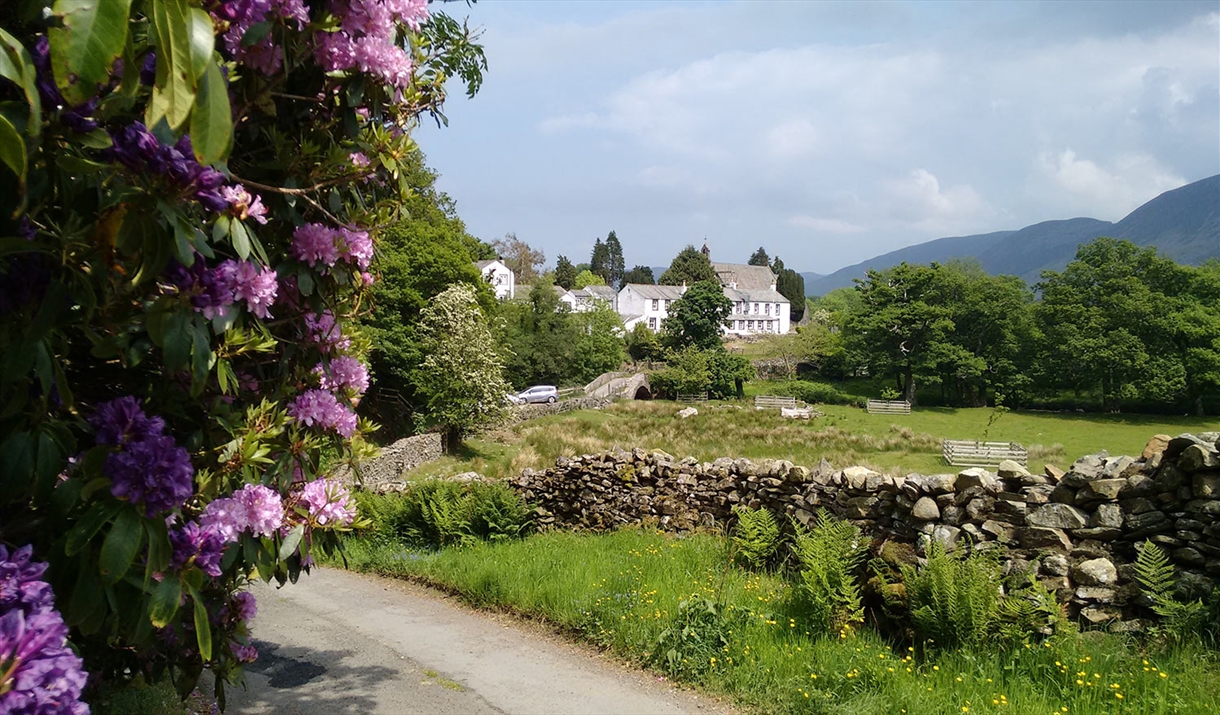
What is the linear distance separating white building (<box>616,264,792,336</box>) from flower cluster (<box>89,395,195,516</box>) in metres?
85.2

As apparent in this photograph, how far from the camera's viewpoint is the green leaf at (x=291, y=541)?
2564 mm

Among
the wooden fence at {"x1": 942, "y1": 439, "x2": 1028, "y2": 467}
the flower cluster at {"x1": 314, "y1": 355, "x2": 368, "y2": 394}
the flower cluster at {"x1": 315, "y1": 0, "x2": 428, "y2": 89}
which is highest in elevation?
the flower cluster at {"x1": 315, "y1": 0, "x2": 428, "y2": 89}

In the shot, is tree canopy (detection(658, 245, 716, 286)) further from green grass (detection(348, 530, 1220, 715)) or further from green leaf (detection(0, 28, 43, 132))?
green leaf (detection(0, 28, 43, 132))

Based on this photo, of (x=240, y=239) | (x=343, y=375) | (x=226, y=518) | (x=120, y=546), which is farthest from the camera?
(x=343, y=375)

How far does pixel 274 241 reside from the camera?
2.76 m

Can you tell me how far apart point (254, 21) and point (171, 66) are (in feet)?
4.41

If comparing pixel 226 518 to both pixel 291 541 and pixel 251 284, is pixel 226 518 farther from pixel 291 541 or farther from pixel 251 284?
pixel 251 284

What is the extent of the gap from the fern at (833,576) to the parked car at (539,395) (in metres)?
40.4

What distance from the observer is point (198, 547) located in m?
2.20

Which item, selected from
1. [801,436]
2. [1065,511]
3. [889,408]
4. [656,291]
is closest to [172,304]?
[1065,511]

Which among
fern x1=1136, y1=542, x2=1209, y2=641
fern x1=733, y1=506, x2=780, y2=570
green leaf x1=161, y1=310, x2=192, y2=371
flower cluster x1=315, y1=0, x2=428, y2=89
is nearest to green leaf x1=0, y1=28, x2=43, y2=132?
green leaf x1=161, y1=310, x2=192, y2=371

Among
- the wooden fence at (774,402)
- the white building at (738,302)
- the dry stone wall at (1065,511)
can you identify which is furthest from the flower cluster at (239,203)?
the white building at (738,302)

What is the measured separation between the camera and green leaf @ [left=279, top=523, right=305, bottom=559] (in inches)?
101

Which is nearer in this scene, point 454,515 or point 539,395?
point 454,515
